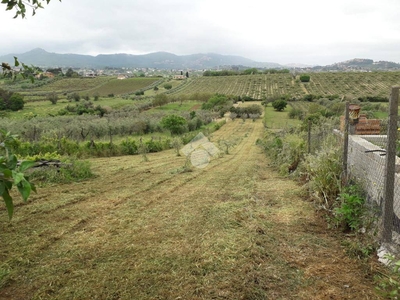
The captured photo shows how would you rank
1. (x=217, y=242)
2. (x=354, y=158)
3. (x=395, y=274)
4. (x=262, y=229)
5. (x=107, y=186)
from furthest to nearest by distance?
(x=107, y=186)
(x=354, y=158)
(x=262, y=229)
(x=217, y=242)
(x=395, y=274)

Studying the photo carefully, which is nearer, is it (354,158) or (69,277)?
(69,277)

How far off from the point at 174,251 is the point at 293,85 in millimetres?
85341

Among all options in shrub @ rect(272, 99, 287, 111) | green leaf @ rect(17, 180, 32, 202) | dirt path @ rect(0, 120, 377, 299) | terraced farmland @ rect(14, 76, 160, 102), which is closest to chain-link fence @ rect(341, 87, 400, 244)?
dirt path @ rect(0, 120, 377, 299)

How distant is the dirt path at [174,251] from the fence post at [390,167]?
1.85ft

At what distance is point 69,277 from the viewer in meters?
2.97

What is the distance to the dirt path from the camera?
9.09ft

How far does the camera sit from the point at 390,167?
3250mm

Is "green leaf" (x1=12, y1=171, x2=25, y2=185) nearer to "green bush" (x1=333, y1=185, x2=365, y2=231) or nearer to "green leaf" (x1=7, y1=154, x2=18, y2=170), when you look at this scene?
"green leaf" (x1=7, y1=154, x2=18, y2=170)

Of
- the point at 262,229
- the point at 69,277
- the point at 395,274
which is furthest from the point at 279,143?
the point at 69,277

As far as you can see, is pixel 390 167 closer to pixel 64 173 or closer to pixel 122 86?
pixel 64 173

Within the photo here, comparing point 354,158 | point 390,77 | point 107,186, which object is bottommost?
point 107,186

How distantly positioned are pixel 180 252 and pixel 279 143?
9.90 metres

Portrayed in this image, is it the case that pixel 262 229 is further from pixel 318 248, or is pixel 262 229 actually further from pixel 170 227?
pixel 170 227

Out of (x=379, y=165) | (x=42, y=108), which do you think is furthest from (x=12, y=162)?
(x=42, y=108)
